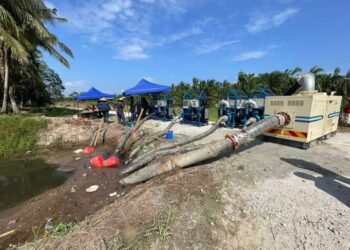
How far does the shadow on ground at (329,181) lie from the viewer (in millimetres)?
3385

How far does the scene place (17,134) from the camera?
8.78m

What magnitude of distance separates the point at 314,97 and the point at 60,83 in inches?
1840

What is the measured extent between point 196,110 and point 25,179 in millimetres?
7759

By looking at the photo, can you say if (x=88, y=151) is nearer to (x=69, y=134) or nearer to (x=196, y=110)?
(x=69, y=134)

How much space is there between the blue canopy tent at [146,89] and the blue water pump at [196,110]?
1.61 meters

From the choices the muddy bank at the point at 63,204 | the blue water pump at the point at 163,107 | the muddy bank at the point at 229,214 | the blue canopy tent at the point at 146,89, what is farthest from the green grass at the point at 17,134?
the muddy bank at the point at 229,214

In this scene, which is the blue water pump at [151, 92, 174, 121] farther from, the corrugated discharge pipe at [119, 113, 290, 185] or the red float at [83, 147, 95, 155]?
the corrugated discharge pipe at [119, 113, 290, 185]

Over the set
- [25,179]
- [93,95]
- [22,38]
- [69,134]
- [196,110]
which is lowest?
[25,179]

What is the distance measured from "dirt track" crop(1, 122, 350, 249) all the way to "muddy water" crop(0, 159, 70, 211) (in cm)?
308

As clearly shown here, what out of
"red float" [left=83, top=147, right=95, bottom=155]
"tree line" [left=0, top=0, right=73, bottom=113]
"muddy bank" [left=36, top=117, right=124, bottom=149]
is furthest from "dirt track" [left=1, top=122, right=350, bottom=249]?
"tree line" [left=0, top=0, right=73, bottom=113]

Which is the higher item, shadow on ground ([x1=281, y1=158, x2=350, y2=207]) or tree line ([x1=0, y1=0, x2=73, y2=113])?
tree line ([x1=0, y1=0, x2=73, y2=113])

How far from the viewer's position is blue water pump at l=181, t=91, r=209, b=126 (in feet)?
34.7

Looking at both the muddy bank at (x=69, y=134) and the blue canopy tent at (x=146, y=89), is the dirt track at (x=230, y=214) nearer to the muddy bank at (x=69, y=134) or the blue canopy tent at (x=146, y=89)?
the muddy bank at (x=69, y=134)

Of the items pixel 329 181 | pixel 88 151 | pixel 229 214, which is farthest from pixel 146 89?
pixel 229 214
